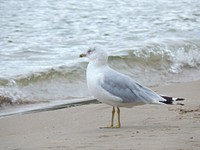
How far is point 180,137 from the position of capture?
183 inches

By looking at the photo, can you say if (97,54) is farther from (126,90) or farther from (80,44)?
(80,44)

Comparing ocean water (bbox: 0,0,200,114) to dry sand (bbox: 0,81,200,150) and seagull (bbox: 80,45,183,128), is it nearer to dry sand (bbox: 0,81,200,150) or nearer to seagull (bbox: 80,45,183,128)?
dry sand (bbox: 0,81,200,150)

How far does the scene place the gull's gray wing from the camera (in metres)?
5.52

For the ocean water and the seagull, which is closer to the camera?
the seagull

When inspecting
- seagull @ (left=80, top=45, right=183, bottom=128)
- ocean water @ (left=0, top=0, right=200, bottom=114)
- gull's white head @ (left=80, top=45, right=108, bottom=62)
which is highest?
gull's white head @ (left=80, top=45, right=108, bottom=62)

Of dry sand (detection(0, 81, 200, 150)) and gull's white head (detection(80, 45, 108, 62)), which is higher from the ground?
gull's white head (detection(80, 45, 108, 62))

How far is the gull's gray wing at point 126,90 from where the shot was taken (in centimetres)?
552

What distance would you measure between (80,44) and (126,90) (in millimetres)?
5964

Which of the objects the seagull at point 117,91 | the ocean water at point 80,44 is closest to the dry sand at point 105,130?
the seagull at point 117,91

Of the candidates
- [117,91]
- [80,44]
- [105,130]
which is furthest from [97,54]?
[80,44]

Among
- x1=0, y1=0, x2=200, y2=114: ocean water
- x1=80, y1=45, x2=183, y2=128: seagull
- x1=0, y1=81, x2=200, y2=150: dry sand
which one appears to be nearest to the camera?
x1=0, y1=81, x2=200, y2=150: dry sand

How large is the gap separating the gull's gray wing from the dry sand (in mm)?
234

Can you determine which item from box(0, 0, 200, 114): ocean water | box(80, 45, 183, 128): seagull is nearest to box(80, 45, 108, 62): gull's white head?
box(80, 45, 183, 128): seagull

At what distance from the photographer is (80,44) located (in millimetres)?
11461
